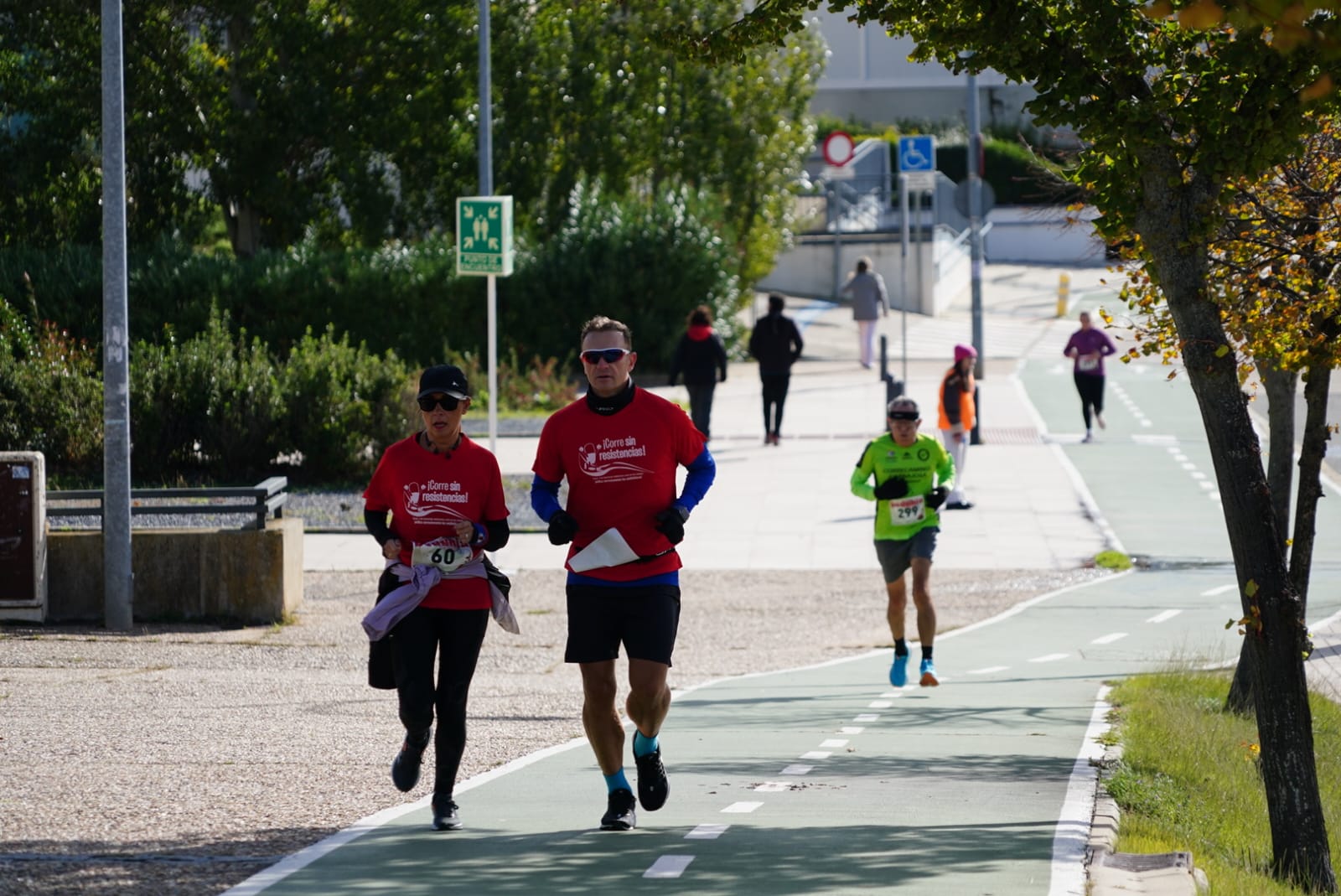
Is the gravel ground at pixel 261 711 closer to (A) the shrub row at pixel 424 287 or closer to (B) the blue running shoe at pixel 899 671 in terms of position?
(B) the blue running shoe at pixel 899 671

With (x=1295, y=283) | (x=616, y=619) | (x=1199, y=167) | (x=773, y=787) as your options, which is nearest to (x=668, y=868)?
(x=616, y=619)

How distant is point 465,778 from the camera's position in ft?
27.6

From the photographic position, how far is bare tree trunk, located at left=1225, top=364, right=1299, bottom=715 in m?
11.0

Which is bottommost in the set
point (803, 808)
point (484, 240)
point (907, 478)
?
point (803, 808)

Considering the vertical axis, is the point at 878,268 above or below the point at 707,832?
above

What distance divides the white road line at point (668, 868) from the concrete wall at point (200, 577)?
8164 mm

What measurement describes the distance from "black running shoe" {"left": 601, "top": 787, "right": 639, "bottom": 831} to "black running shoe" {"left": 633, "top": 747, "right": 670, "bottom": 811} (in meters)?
0.05

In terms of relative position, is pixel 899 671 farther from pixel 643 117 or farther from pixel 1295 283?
pixel 643 117

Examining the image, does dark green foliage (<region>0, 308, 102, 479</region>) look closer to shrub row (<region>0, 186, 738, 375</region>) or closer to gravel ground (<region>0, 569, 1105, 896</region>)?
shrub row (<region>0, 186, 738, 375</region>)

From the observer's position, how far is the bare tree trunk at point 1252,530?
7.14m

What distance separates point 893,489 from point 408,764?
5271mm

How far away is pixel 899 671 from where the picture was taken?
39.0 ft

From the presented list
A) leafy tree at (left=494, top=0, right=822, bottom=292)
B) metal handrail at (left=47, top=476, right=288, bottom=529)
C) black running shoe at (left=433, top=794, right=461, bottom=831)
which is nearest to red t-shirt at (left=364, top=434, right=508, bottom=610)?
Result: black running shoe at (left=433, top=794, right=461, bottom=831)

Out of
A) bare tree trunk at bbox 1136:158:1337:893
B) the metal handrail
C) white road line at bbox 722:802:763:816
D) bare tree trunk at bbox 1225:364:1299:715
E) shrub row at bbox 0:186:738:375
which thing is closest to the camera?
bare tree trunk at bbox 1136:158:1337:893
